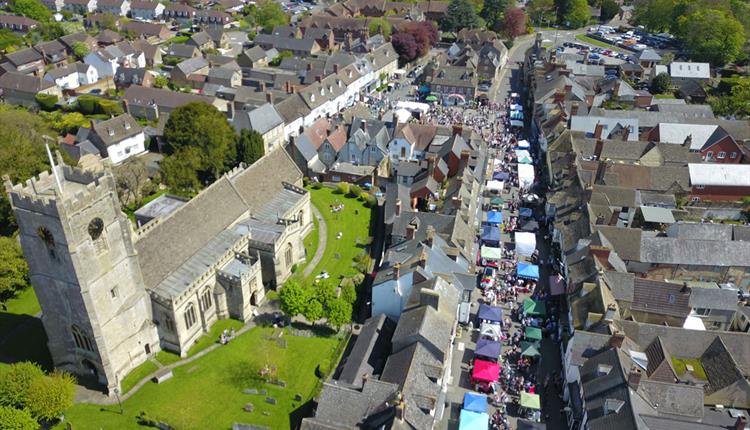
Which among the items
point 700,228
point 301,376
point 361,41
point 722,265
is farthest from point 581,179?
point 361,41

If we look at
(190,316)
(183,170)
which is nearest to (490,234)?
(190,316)

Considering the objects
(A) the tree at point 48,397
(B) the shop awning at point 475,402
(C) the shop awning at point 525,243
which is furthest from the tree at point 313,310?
(C) the shop awning at point 525,243

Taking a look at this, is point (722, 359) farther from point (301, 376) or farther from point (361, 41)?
point (361, 41)

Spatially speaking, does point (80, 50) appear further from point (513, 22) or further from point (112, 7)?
point (513, 22)

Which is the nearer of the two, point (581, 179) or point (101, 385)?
point (101, 385)

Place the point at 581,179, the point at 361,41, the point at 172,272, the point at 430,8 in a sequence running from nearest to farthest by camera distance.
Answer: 1. the point at 172,272
2. the point at 581,179
3. the point at 361,41
4. the point at 430,8

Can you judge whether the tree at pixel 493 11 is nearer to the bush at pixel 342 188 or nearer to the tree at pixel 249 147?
the bush at pixel 342 188

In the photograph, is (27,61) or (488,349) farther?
(27,61)
